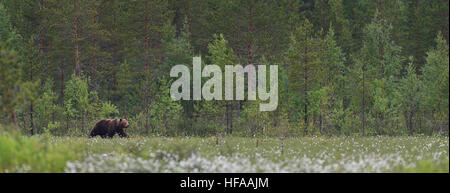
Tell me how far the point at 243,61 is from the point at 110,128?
19.6 meters

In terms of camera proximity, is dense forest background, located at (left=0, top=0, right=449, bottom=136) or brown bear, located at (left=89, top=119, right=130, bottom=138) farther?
dense forest background, located at (left=0, top=0, right=449, bottom=136)

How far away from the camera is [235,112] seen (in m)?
51.9

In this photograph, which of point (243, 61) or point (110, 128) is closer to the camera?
point (110, 128)

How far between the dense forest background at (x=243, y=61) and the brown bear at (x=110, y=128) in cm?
635

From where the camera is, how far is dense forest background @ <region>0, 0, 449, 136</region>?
3688 centimetres

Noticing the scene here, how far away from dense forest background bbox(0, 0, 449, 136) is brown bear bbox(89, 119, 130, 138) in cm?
635

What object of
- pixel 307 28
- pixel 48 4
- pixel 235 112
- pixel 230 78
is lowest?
pixel 235 112

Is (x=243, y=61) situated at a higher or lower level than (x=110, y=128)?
higher

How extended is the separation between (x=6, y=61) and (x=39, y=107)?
23.4 m

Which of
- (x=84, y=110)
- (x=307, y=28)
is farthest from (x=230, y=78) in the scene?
(x=84, y=110)

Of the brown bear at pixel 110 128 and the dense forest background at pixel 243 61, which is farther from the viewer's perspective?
the dense forest background at pixel 243 61

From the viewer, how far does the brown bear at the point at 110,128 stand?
28391 mm

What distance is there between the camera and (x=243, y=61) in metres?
45.6
